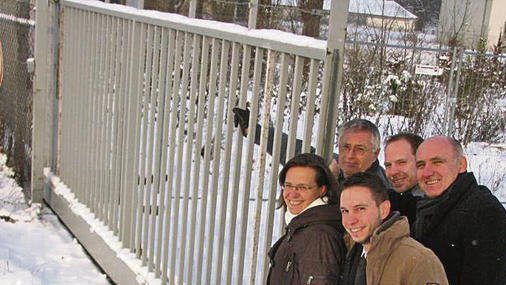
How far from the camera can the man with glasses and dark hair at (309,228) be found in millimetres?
2766

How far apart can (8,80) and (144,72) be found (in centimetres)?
362

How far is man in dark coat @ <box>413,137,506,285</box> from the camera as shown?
2498 millimetres

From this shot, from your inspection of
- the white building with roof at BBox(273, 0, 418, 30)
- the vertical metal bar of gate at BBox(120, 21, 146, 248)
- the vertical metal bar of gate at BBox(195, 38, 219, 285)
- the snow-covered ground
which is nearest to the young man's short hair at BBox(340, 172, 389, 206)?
the vertical metal bar of gate at BBox(195, 38, 219, 285)

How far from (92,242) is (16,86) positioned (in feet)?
8.55

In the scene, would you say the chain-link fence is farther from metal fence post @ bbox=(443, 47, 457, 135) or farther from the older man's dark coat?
the older man's dark coat

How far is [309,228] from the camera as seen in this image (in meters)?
2.84

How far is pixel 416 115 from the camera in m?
8.91

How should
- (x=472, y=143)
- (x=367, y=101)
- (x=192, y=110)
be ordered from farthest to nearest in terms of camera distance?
(x=472, y=143)
(x=367, y=101)
(x=192, y=110)

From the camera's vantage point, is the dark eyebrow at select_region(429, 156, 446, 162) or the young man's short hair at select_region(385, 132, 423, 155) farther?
the young man's short hair at select_region(385, 132, 423, 155)

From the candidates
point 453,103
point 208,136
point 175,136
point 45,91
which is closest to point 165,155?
point 175,136

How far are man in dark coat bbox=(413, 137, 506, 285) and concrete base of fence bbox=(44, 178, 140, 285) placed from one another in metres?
2.78

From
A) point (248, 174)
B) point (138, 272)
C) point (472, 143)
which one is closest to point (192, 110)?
point (248, 174)

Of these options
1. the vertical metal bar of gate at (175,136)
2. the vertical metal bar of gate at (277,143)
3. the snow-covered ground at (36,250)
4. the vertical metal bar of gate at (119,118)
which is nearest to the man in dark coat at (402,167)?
the vertical metal bar of gate at (277,143)

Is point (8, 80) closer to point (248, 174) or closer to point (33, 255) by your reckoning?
point (33, 255)
